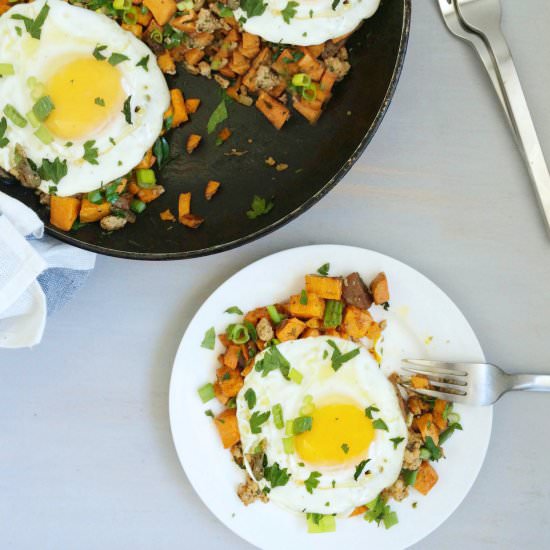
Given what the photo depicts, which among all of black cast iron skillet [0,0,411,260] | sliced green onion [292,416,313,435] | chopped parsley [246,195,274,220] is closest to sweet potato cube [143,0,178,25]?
black cast iron skillet [0,0,411,260]

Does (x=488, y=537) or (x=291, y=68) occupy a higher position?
(x=291, y=68)

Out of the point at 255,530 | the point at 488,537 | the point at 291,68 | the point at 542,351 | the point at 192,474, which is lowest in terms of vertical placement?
the point at 488,537

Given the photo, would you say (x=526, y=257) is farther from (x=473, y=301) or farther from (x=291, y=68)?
(x=291, y=68)

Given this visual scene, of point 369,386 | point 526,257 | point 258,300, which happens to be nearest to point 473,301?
point 526,257

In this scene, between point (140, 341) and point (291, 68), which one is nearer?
point (291, 68)

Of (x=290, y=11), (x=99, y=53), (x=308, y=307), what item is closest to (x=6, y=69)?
(x=99, y=53)

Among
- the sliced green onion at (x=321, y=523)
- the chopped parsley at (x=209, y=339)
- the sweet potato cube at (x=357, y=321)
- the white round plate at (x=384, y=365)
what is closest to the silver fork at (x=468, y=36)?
the white round plate at (x=384, y=365)
